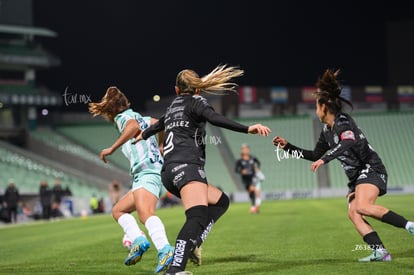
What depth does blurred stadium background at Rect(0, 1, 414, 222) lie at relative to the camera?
134 feet

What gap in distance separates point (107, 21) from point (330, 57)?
18.3 meters

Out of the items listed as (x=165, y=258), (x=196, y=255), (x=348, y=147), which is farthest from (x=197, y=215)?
(x=348, y=147)

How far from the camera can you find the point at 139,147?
28.7ft

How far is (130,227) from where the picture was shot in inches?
→ 341

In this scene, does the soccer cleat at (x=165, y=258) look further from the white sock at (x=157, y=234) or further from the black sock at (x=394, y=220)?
the black sock at (x=394, y=220)

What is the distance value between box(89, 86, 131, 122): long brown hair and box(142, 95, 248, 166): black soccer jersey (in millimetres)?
1320

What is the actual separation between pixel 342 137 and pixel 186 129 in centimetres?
211

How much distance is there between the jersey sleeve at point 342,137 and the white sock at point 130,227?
8.25 feet

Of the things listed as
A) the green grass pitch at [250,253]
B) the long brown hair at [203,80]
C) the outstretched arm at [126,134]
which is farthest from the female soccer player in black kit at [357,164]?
the outstretched arm at [126,134]

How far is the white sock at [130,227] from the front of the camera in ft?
28.0

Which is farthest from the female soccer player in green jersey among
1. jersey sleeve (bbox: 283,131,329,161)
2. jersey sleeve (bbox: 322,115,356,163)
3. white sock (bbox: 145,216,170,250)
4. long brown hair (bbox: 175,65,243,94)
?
jersey sleeve (bbox: 322,115,356,163)

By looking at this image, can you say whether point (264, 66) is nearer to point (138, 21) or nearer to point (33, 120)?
point (138, 21)

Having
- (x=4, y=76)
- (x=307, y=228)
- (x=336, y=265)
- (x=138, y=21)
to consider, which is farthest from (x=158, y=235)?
(x=4, y=76)

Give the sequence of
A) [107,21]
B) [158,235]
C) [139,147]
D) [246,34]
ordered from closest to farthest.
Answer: [158,235] < [139,147] < [107,21] < [246,34]
